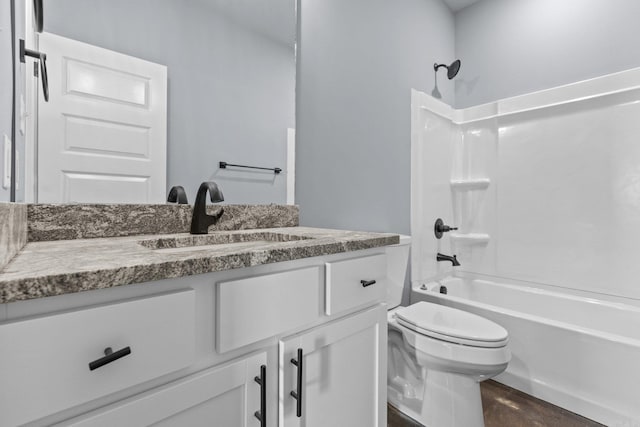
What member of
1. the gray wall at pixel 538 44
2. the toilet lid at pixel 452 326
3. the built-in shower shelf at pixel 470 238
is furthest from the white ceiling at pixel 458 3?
the toilet lid at pixel 452 326

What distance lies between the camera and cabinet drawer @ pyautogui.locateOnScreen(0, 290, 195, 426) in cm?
41

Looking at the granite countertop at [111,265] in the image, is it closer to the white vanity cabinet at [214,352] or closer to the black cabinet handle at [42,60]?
the white vanity cabinet at [214,352]

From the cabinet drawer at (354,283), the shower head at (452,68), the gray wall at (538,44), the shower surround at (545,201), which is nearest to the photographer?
the cabinet drawer at (354,283)

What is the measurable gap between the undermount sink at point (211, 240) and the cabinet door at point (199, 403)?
0.35 m

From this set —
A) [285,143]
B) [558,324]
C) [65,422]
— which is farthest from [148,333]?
[558,324]

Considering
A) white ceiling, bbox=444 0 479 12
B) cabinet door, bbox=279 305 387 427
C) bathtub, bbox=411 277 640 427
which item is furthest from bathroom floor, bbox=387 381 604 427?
white ceiling, bbox=444 0 479 12

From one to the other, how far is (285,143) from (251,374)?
108 cm

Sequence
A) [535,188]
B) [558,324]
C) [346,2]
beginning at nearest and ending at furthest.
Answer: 1. [558,324]
2. [346,2]
3. [535,188]

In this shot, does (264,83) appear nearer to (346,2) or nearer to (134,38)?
(134,38)

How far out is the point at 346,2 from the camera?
5.87 ft

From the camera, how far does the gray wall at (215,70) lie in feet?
3.43

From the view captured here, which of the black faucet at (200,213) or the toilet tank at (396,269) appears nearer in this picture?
the black faucet at (200,213)

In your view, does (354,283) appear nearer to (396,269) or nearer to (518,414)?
(396,269)

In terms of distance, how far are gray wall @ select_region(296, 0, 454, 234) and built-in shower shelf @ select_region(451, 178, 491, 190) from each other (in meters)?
0.64
